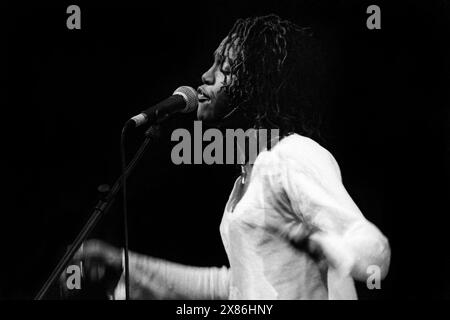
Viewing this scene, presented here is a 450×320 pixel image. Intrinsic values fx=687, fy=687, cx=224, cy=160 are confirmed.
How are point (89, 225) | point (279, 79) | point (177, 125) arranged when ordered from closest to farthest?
point (89, 225) < point (279, 79) < point (177, 125)

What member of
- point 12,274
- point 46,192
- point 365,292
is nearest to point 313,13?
point 365,292

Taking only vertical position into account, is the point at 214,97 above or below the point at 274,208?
above

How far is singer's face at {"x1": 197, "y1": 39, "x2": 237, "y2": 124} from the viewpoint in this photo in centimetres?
217

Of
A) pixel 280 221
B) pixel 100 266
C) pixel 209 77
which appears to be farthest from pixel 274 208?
pixel 100 266

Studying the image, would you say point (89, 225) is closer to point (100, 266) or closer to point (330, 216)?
point (100, 266)

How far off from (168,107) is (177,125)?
404mm

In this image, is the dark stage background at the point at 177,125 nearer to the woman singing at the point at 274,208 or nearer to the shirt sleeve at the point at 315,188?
the woman singing at the point at 274,208

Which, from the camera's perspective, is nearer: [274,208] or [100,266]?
[274,208]

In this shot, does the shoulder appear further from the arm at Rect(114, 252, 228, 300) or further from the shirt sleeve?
the arm at Rect(114, 252, 228, 300)

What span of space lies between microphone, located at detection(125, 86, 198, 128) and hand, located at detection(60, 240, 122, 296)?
0.53m

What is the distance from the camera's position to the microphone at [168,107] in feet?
5.89

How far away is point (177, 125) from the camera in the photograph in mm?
2273

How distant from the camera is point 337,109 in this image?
216 centimetres

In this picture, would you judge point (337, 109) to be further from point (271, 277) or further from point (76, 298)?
point (76, 298)
